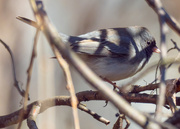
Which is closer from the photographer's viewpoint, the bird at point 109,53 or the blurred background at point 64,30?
the bird at point 109,53

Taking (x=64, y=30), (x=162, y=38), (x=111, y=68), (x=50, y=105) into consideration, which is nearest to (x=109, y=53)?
(x=111, y=68)

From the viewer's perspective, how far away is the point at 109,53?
2.97 m

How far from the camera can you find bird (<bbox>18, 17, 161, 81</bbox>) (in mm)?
2889

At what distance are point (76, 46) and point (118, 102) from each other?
6.95ft

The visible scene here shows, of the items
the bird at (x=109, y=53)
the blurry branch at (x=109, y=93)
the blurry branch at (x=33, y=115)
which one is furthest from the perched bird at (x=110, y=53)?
the blurry branch at (x=109, y=93)

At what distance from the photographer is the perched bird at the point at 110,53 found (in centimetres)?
289

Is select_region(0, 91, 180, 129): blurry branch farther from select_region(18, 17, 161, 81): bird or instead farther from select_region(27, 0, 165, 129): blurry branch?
select_region(27, 0, 165, 129): blurry branch

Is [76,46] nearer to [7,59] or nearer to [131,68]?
[131,68]

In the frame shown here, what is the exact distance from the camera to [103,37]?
313 centimetres

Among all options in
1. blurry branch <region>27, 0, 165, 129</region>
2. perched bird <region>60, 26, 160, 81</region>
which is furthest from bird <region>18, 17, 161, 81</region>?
blurry branch <region>27, 0, 165, 129</region>

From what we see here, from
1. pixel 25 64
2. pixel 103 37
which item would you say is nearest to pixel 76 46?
pixel 103 37

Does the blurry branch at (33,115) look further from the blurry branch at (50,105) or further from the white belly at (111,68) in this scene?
the white belly at (111,68)

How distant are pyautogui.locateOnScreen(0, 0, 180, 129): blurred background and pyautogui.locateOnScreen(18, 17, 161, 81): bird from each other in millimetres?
629

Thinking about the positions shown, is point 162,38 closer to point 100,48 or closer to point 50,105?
point 50,105
